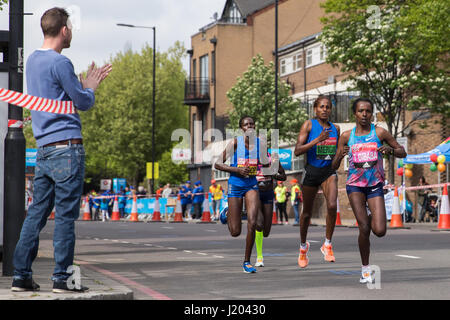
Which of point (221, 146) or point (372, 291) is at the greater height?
point (221, 146)

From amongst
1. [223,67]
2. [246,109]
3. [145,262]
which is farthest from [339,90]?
[145,262]

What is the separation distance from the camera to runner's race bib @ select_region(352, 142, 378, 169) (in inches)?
385

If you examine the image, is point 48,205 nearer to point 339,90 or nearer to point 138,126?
point 339,90

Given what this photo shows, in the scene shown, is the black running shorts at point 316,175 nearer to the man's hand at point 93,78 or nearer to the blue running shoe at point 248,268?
the blue running shoe at point 248,268

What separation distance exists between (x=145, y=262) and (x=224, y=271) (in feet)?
6.61

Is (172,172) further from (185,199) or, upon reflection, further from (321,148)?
(321,148)

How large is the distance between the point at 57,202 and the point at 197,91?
56692 mm

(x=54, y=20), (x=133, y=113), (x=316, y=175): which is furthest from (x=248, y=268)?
(x=133, y=113)

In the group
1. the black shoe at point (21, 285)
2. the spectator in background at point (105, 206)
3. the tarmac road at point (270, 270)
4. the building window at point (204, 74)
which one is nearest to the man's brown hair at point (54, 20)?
the black shoe at point (21, 285)

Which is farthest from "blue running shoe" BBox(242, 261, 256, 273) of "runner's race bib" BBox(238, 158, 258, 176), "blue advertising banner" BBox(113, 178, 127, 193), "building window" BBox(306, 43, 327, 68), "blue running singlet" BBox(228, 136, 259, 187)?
"blue advertising banner" BBox(113, 178, 127, 193)

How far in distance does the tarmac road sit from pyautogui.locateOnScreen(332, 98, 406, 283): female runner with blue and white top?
0.54 metres
